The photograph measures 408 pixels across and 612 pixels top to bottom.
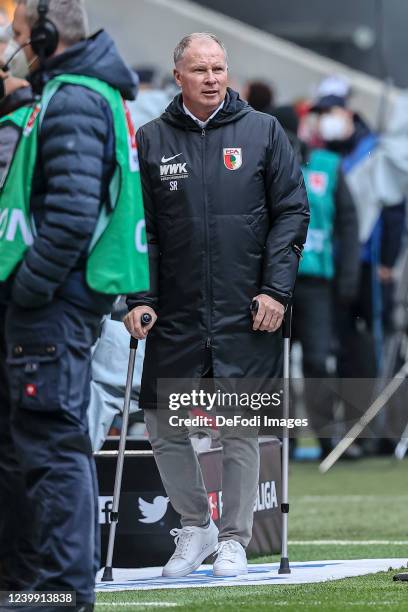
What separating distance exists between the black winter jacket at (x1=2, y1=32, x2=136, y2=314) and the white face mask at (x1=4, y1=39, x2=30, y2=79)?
408 millimetres

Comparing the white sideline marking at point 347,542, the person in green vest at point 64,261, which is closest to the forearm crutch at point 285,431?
the white sideline marking at point 347,542

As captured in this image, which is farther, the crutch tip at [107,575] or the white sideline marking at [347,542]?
the white sideline marking at [347,542]

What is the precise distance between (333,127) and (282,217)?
749 centimetres

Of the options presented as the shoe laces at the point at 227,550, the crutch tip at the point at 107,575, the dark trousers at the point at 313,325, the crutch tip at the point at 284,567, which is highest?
the dark trousers at the point at 313,325

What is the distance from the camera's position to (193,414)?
7855 mm

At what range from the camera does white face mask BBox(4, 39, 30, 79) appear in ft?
21.2

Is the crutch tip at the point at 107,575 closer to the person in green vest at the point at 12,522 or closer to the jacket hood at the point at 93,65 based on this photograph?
the person in green vest at the point at 12,522

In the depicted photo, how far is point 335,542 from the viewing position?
30.6 ft

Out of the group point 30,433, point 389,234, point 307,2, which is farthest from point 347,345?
point 307,2

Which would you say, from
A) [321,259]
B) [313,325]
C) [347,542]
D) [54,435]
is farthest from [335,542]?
[321,259]

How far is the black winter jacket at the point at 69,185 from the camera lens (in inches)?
229

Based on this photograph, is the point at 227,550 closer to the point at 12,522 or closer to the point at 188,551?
the point at 188,551

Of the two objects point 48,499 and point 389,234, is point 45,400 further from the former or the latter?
point 389,234

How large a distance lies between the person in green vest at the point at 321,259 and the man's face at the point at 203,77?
5745 mm
